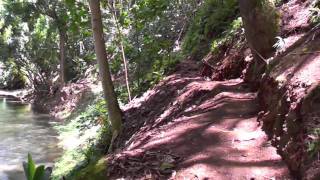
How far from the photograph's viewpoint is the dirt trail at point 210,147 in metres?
4.64

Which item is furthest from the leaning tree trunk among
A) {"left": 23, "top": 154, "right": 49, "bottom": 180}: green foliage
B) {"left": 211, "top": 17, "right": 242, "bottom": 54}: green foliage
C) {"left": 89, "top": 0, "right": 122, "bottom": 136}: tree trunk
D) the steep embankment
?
{"left": 23, "top": 154, "right": 49, "bottom": 180}: green foliage

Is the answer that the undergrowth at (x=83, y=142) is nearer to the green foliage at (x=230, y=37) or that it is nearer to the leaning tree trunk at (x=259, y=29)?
the leaning tree trunk at (x=259, y=29)

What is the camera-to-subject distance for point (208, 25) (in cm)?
1360

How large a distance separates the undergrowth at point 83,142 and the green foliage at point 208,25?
11.1 ft

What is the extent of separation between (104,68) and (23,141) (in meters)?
9.09

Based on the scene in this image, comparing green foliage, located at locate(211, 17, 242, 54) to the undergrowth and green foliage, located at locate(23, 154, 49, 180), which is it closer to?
the undergrowth

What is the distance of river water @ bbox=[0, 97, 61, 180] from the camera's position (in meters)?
13.5

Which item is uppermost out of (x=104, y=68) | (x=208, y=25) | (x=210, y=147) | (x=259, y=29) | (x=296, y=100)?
(x=208, y=25)

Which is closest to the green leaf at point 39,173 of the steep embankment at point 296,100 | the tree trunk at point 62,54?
the steep embankment at point 296,100

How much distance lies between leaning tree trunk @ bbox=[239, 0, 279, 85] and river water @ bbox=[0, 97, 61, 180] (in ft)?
24.5

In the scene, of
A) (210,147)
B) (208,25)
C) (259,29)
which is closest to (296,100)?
(210,147)

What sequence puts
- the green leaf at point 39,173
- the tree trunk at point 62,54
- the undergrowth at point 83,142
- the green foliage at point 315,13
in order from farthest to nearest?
the tree trunk at point 62,54 < the undergrowth at point 83,142 < the green foliage at point 315,13 < the green leaf at point 39,173

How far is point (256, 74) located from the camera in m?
A: 7.40

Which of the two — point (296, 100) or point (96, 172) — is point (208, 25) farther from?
point (96, 172)
